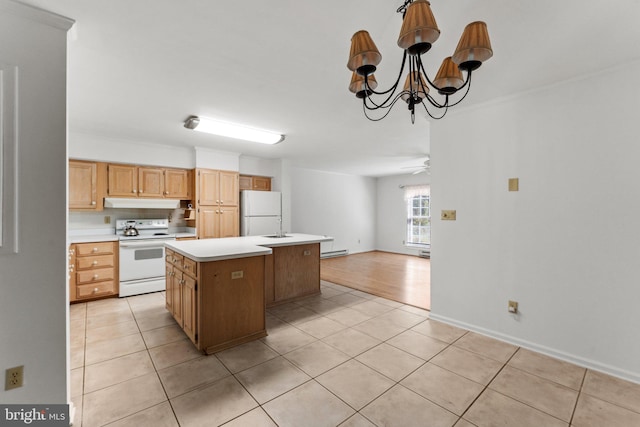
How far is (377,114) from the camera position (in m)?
3.22

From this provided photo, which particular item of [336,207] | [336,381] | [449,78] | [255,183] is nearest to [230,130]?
[255,183]

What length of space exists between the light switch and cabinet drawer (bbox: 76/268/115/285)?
4.45 meters

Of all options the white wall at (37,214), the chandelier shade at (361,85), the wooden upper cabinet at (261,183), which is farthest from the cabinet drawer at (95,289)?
the chandelier shade at (361,85)

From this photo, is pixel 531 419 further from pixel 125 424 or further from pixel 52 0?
pixel 52 0

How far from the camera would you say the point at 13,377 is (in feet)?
4.67

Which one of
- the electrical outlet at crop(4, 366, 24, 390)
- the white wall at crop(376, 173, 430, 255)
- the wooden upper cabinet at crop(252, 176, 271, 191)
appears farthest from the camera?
the white wall at crop(376, 173, 430, 255)

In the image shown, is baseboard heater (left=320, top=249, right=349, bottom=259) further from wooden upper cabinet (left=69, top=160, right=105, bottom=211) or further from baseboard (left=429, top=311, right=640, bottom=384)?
wooden upper cabinet (left=69, top=160, right=105, bottom=211)

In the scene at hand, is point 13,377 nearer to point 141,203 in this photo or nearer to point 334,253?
point 141,203

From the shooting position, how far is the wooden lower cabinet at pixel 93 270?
362 cm

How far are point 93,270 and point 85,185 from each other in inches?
47.5

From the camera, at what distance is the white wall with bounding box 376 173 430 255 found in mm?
7941

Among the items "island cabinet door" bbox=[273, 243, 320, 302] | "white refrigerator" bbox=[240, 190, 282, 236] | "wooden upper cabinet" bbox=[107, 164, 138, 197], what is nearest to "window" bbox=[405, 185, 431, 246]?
"white refrigerator" bbox=[240, 190, 282, 236]

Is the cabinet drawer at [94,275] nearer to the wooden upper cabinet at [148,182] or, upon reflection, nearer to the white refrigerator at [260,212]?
the wooden upper cabinet at [148,182]

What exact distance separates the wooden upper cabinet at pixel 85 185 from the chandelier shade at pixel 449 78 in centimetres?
458
